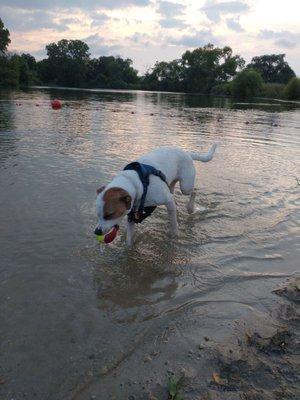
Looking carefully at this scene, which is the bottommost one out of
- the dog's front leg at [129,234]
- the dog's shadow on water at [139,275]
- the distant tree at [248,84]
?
the dog's shadow on water at [139,275]

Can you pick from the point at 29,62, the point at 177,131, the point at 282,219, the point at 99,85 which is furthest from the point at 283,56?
the point at 282,219

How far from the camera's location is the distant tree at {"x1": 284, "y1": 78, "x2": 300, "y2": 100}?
73.3 metres

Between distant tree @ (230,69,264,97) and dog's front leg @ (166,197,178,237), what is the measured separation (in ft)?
262

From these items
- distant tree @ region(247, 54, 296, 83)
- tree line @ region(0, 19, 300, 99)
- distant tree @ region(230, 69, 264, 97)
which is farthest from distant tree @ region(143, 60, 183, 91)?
distant tree @ region(230, 69, 264, 97)

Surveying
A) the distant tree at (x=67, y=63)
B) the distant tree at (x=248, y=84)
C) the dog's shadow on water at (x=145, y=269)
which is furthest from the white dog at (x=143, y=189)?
the distant tree at (x=67, y=63)

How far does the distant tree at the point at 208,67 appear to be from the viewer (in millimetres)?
113938

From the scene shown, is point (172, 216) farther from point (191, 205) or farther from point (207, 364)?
point (207, 364)

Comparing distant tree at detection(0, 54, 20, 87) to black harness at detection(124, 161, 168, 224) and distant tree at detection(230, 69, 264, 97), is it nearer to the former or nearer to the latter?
distant tree at detection(230, 69, 264, 97)

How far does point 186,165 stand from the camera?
707 centimetres

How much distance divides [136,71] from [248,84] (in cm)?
9329

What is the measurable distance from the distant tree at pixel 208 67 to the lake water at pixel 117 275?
104 m

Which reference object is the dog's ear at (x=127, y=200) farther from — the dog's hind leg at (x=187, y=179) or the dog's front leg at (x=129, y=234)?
the dog's hind leg at (x=187, y=179)

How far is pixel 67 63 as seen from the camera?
140125mm

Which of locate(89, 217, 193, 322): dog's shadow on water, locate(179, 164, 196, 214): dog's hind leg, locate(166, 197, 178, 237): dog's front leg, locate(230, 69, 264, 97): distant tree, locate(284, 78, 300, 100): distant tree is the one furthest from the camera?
locate(230, 69, 264, 97): distant tree
